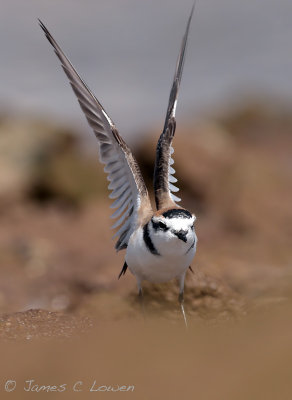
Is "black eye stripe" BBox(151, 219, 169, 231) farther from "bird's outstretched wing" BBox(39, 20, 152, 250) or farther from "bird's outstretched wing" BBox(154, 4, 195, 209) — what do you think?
"bird's outstretched wing" BBox(154, 4, 195, 209)

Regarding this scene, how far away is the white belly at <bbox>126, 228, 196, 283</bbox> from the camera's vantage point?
7.18 metres

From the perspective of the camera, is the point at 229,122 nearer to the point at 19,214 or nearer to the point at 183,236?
the point at 19,214

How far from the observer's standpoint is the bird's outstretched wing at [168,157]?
850 cm

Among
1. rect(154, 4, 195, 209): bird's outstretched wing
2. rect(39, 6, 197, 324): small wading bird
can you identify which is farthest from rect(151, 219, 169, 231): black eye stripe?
rect(154, 4, 195, 209): bird's outstretched wing

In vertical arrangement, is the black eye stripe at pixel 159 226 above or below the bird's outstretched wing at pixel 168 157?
below

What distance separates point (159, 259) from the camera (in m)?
7.29

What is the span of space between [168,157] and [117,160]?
2.38 ft
